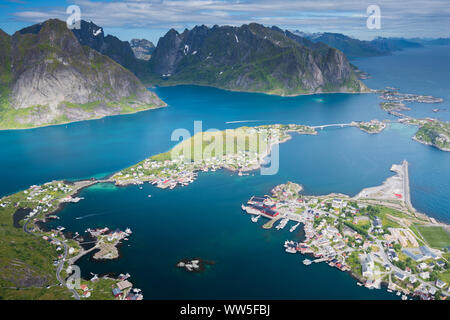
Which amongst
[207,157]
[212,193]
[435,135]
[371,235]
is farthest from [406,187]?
[207,157]

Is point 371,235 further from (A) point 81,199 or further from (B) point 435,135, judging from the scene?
(B) point 435,135

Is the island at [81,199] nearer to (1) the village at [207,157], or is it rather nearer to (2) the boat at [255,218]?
(1) the village at [207,157]

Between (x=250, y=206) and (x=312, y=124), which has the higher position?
(x=312, y=124)

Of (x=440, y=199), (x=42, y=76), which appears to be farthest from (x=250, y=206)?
(x=42, y=76)

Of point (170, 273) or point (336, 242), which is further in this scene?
point (336, 242)

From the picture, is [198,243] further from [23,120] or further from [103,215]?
[23,120]

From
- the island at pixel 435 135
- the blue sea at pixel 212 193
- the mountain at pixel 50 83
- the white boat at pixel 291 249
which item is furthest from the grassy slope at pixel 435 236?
the mountain at pixel 50 83
